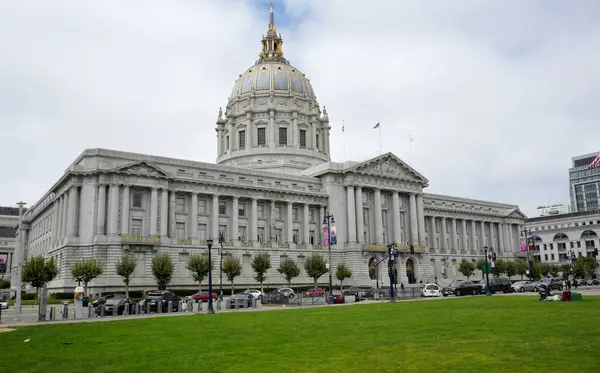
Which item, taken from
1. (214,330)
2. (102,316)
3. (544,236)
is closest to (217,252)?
(102,316)

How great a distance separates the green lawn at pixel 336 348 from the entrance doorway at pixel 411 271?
77041 mm

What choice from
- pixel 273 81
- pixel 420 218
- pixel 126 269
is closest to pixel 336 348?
pixel 126 269

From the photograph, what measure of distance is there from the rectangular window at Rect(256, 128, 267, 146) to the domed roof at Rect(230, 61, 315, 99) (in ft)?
29.8

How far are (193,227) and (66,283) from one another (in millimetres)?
19363

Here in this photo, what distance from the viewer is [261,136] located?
4604 inches

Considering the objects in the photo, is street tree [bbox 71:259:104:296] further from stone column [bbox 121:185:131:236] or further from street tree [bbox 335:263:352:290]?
street tree [bbox 335:263:352:290]

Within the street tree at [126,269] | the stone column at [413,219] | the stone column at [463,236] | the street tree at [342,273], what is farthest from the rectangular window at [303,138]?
the street tree at [126,269]

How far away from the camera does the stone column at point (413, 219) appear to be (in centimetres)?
10450

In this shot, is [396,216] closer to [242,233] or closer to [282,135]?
[242,233]

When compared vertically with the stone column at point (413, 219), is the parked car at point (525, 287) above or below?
below

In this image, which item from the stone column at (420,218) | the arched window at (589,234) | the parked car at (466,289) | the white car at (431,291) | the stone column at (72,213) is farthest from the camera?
the arched window at (589,234)

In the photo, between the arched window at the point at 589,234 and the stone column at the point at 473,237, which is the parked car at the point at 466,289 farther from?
the arched window at the point at 589,234

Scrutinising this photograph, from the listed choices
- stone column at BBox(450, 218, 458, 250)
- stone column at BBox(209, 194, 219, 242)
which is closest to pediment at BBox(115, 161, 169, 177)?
stone column at BBox(209, 194, 219, 242)

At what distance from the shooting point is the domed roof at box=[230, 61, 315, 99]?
396ft
